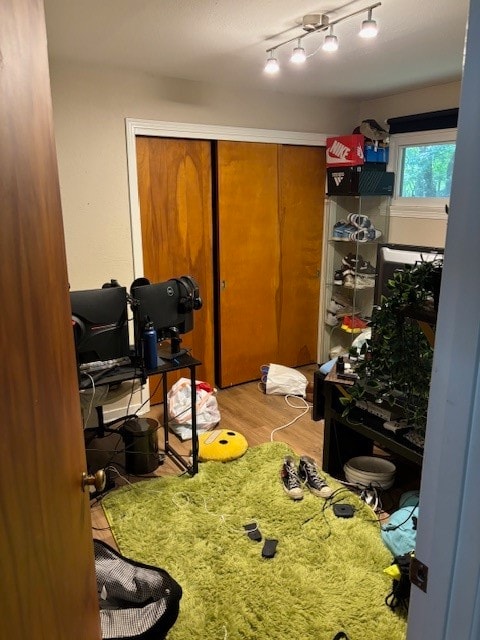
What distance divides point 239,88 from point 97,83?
111 cm

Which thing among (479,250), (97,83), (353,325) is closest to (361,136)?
(353,325)

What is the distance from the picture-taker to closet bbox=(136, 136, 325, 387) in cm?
356

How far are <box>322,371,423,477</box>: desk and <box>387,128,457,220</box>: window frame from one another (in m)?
1.99

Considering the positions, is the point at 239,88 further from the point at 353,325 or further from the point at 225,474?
the point at 225,474

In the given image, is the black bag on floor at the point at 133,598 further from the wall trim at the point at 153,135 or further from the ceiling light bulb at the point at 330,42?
the ceiling light bulb at the point at 330,42

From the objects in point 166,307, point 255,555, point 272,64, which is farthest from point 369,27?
point 255,555

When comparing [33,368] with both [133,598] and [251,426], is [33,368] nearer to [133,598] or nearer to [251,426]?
[133,598]

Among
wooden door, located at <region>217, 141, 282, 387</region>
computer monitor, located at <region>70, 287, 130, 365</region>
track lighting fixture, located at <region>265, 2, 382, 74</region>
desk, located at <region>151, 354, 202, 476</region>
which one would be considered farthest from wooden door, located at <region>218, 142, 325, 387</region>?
computer monitor, located at <region>70, 287, 130, 365</region>

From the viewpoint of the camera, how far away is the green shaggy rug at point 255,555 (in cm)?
188

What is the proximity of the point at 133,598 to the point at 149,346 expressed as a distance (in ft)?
3.86

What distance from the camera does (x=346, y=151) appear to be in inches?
159

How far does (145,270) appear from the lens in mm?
3570

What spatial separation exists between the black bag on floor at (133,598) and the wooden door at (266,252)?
226 cm

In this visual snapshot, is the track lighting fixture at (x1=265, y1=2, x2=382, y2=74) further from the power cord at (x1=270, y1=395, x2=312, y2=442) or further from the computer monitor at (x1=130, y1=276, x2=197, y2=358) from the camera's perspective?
the power cord at (x1=270, y1=395, x2=312, y2=442)
